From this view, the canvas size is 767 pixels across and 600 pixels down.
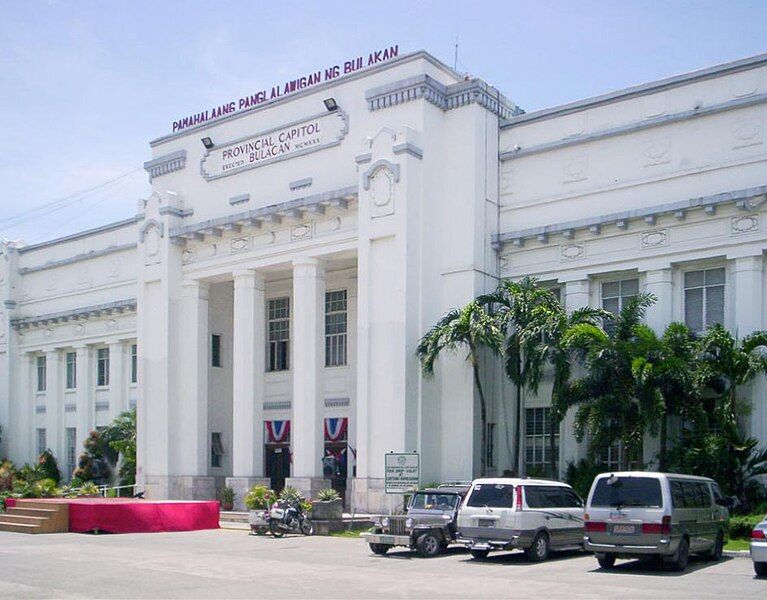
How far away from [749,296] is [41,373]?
124 feet

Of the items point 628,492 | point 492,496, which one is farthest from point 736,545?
point 492,496

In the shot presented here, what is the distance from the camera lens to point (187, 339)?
39.0 meters

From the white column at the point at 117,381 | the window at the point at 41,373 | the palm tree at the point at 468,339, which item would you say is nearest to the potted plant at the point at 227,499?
the palm tree at the point at 468,339

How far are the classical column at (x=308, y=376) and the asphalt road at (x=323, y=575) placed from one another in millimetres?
8968

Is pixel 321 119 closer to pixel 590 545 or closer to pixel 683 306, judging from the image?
pixel 683 306

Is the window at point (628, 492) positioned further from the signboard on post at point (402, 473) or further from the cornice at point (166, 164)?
the cornice at point (166, 164)

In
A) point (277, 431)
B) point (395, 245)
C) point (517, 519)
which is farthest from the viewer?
point (277, 431)

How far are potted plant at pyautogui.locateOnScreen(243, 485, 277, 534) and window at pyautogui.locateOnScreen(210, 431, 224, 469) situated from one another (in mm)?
10261

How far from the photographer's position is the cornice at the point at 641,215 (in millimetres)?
26750

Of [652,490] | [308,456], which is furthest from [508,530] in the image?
[308,456]

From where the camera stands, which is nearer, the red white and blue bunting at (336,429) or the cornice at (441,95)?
the cornice at (441,95)

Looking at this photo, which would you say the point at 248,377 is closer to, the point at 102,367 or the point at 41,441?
the point at 102,367

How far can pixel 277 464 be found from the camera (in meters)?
39.6

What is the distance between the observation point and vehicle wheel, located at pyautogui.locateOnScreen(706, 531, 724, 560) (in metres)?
19.9
